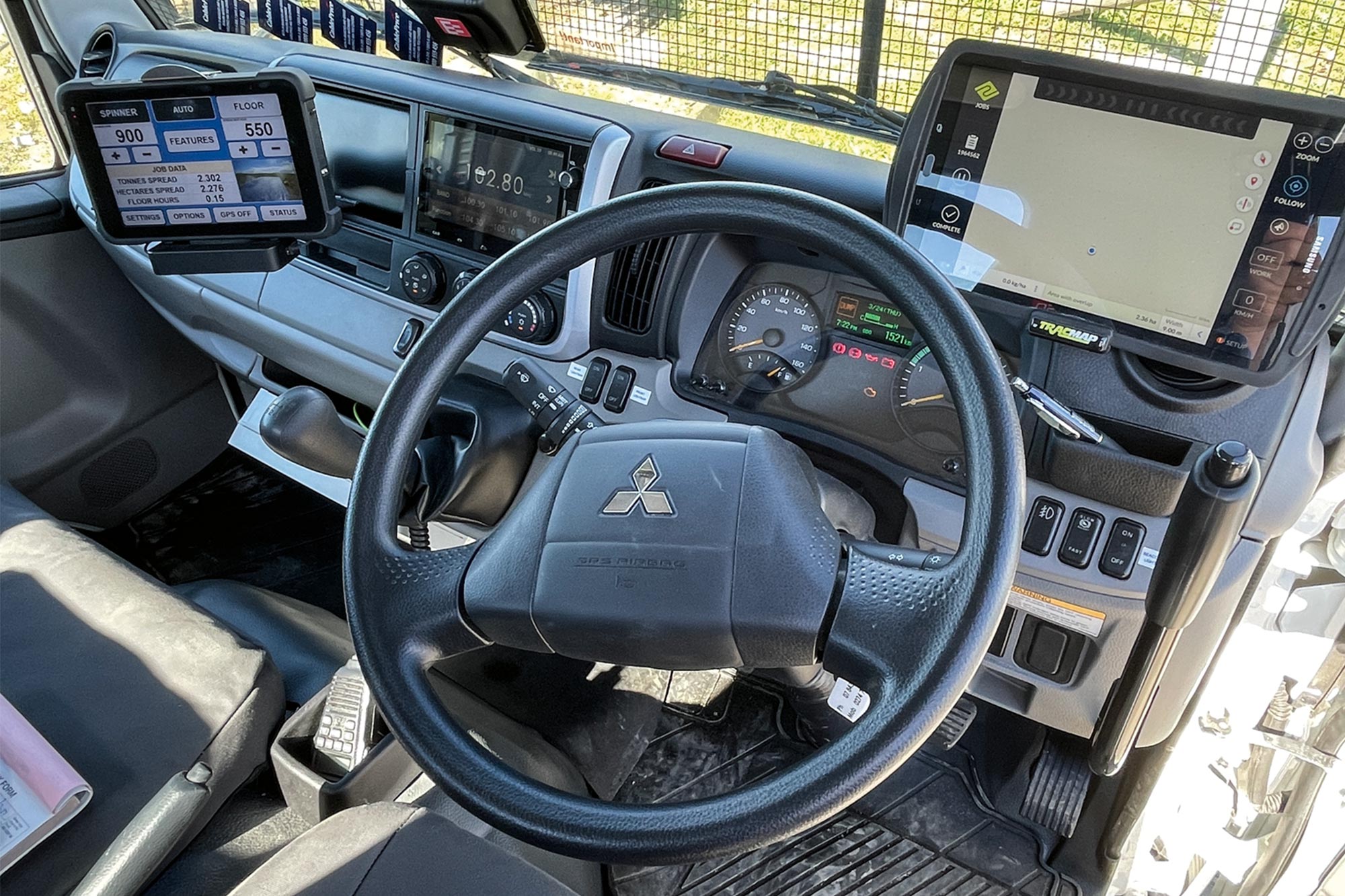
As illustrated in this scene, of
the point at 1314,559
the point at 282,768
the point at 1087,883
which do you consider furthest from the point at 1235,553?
the point at 282,768

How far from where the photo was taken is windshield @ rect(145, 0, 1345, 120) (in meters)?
1.04

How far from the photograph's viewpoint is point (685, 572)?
2.48 ft

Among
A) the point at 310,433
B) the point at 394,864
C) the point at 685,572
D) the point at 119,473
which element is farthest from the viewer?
the point at 119,473

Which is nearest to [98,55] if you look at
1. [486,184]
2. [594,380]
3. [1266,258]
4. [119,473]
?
[119,473]

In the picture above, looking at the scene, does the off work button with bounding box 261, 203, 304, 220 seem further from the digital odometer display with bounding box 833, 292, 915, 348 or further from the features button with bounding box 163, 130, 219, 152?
the digital odometer display with bounding box 833, 292, 915, 348

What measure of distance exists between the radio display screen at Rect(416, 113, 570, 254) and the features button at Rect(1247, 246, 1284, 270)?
3.05ft

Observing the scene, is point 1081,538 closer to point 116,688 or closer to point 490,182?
point 490,182

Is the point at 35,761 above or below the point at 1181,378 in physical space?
below

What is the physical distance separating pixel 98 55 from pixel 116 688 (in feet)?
5.26

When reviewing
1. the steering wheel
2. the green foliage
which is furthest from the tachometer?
the green foliage

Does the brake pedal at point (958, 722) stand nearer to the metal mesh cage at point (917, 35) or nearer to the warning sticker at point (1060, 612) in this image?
the warning sticker at point (1060, 612)

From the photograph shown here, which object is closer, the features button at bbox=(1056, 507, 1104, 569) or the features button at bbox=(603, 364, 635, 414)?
the features button at bbox=(1056, 507, 1104, 569)

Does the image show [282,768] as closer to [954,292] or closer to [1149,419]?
[954,292]

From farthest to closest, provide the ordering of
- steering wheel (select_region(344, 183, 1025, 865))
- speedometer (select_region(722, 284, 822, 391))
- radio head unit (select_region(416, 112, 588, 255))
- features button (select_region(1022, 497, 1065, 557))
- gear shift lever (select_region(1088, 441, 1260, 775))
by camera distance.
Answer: radio head unit (select_region(416, 112, 588, 255)) → speedometer (select_region(722, 284, 822, 391)) → features button (select_region(1022, 497, 1065, 557)) → gear shift lever (select_region(1088, 441, 1260, 775)) → steering wheel (select_region(344, 183, 1025, 865))
